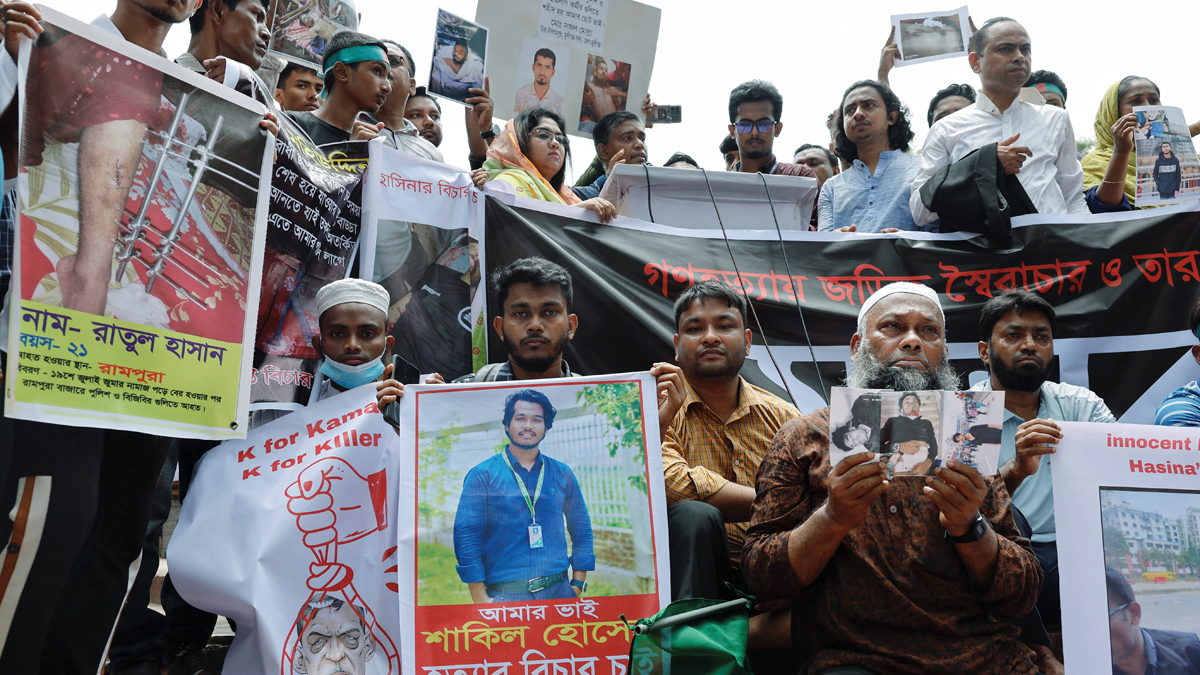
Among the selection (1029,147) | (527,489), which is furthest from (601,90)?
(527,489)

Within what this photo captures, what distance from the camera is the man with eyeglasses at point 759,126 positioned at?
18.9 ft

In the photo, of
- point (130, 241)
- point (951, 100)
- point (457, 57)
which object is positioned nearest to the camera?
point (130, 241)

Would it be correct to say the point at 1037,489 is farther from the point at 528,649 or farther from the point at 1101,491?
the point at 528,649

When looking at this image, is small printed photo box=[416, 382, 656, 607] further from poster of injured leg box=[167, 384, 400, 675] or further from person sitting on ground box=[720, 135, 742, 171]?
person sitting on ground box=[720, 135, 742, 171]

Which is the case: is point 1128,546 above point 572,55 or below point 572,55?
below

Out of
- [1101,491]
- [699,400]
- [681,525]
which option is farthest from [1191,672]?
[699,400]

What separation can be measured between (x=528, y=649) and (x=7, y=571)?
4.69 ft

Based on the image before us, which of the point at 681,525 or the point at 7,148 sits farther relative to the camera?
the point at 681,525

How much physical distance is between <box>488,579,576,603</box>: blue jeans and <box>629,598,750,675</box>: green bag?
12.8 inches

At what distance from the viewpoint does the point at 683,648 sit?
2.49m

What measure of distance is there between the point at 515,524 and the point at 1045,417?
2.25 m

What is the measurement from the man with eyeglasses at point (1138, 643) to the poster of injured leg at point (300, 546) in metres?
2.14

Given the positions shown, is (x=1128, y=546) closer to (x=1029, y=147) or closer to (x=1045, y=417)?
(x=1045, y=417)

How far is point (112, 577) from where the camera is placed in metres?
2.82
